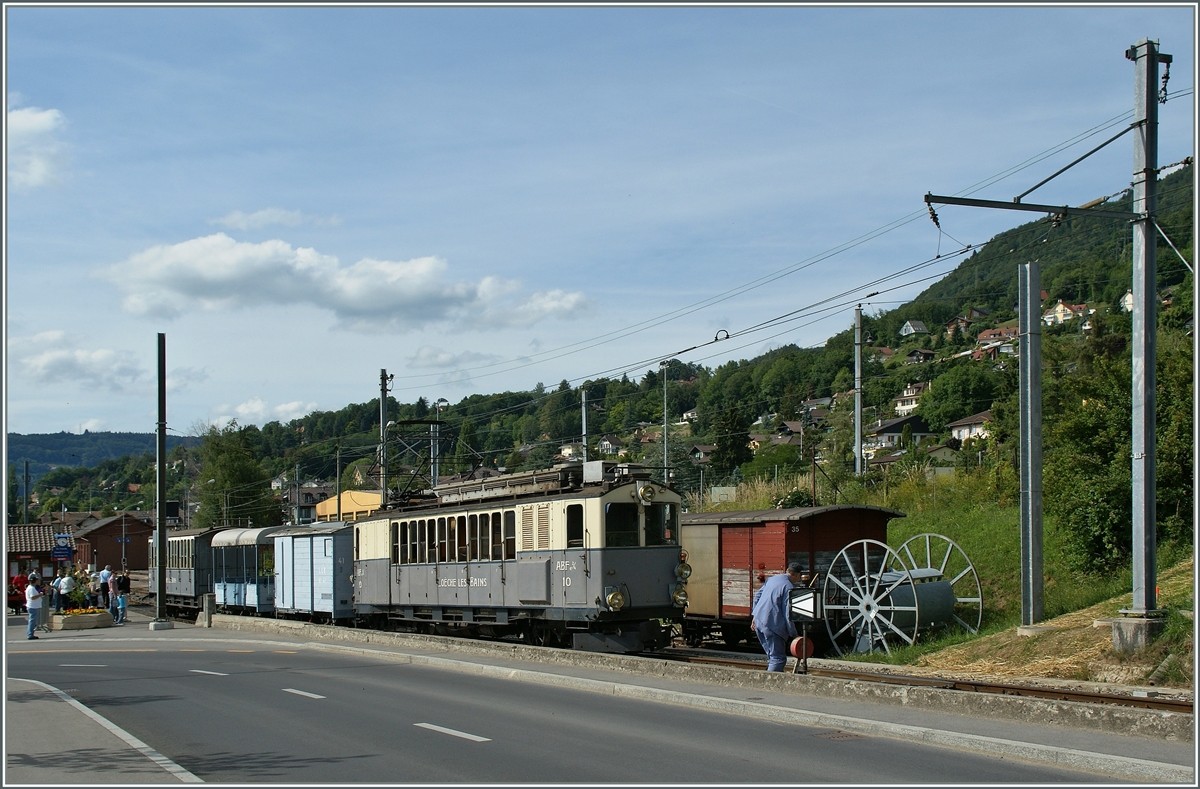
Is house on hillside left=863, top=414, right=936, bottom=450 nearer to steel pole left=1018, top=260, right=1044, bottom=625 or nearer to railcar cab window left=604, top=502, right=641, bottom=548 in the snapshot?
steel pole left=1018, top=260, right=1044, bottom=625

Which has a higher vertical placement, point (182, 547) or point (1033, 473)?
point (1033, 473)

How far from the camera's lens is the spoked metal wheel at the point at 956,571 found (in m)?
20.0

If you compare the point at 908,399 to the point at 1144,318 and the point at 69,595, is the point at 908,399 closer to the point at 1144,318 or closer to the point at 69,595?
Result: the point at 69,595

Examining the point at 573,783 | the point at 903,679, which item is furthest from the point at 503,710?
the point at 903,679

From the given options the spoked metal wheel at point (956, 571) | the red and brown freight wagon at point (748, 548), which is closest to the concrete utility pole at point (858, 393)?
the spoked metal wheel at point (956, 571)

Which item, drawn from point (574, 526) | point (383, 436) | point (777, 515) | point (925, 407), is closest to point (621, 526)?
point (574, 526)

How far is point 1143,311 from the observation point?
1498 centimetres

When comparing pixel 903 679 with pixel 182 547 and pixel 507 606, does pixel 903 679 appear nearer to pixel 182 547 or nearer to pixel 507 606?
pixel 507 606

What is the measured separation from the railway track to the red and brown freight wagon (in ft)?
8.69

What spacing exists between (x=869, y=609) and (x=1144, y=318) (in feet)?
23.8

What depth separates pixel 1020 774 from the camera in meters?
8.78

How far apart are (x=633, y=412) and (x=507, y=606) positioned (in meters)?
98.0

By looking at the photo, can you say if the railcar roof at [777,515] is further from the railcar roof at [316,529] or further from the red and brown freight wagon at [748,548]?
the railcar roof at [316,529]

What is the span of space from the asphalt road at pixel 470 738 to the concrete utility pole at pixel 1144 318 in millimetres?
6575
